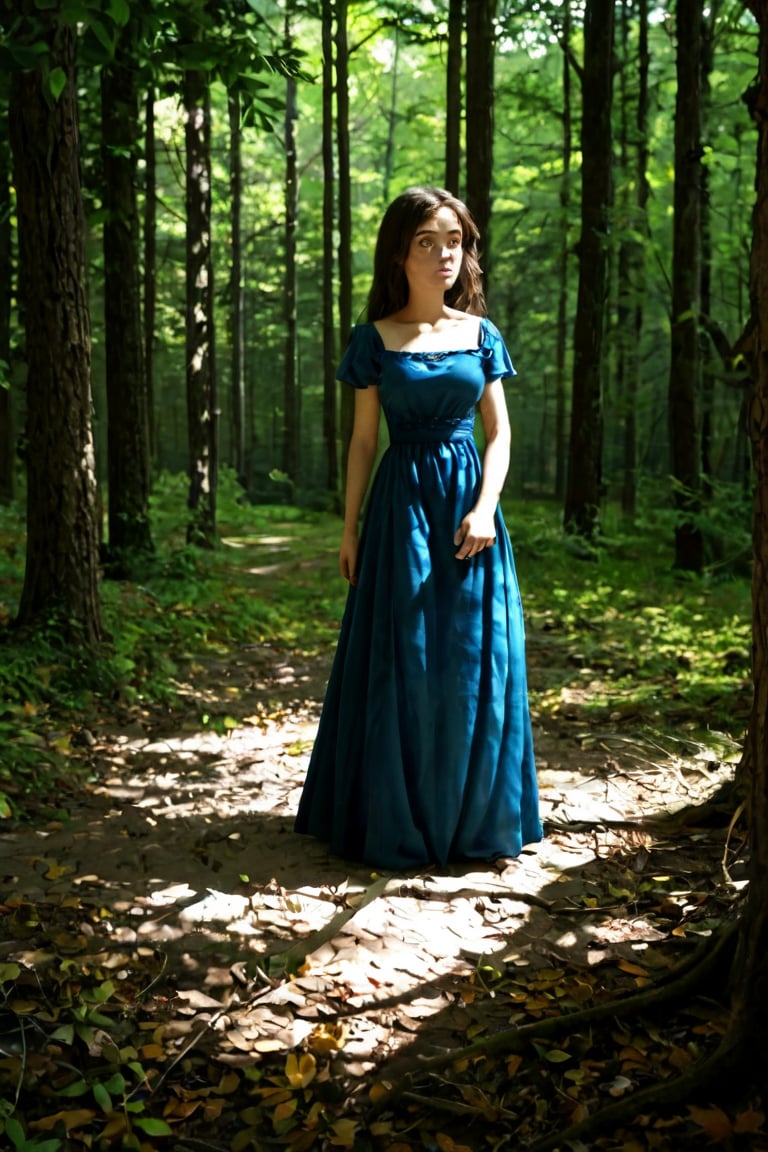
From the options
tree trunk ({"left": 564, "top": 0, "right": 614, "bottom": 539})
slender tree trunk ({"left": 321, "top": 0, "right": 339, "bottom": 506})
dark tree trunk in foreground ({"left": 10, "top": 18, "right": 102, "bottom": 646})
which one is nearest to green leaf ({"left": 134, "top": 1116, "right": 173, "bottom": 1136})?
dark tree trunk in foreground ({"left": 10, "top": 18, "right": 102, "bottom": 646})

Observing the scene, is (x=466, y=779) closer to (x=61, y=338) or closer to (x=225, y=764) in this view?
(x=225, y=764)

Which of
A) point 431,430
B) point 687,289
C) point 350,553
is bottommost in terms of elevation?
point 350,553

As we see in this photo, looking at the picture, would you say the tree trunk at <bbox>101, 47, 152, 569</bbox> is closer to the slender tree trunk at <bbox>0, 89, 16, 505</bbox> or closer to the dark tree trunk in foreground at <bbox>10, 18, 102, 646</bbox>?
the slender tree trunk at <bbox>0, 89, 16, 505</bbox>

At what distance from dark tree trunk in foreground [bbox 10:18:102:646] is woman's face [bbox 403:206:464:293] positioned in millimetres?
2937

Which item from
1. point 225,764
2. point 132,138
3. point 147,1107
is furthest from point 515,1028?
point 132,138

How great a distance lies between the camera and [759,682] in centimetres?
252

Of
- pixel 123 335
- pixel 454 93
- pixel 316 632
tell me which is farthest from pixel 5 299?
pixel 316 632

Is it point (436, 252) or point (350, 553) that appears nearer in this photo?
point (436, 252)

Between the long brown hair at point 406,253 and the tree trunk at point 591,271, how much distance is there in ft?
28.2

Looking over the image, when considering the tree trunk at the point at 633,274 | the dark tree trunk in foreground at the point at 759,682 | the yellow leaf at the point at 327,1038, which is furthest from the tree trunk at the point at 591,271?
the yellow leaf at the point at 327,1038

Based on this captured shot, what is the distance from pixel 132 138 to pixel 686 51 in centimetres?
622

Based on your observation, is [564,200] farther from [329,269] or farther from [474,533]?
[474,533]

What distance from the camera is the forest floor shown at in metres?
2.59

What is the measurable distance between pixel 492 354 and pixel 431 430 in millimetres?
407
